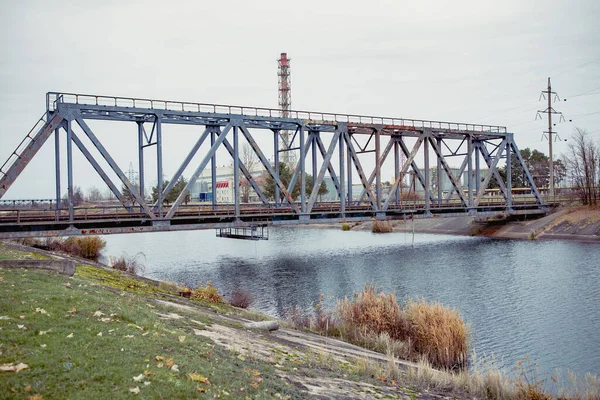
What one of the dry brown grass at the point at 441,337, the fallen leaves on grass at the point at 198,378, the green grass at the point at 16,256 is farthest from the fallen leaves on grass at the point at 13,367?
the green grass at the point at 16,256

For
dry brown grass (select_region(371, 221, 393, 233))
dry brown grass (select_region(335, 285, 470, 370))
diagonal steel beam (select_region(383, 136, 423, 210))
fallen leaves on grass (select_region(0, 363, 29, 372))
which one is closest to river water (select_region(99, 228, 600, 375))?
dry brown grass (select_region(335, 285, 470, 370))

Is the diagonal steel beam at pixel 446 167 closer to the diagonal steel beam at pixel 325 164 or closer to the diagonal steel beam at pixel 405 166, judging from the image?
the diagonal steel beam at pixel 405 166

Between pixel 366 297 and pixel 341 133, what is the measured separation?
106ft

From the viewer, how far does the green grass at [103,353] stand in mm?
8586

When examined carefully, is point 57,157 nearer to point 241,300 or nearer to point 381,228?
point 241,300

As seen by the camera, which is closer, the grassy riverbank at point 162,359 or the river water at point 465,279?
the grassy riverbank at point 162,359

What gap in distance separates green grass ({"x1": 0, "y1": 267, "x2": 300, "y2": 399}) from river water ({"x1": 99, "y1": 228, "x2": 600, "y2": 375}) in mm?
9862

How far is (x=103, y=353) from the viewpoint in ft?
33.1

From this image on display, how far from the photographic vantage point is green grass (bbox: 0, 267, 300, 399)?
8.59 m

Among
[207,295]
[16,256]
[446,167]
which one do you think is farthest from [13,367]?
[446,167]

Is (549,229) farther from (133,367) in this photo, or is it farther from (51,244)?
(133,367)

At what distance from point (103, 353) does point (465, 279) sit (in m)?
31.0

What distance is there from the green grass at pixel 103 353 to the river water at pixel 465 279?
9862mm

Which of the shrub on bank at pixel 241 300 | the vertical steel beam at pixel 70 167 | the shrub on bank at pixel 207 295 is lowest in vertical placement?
the shrub on bank at pixel 241 300
